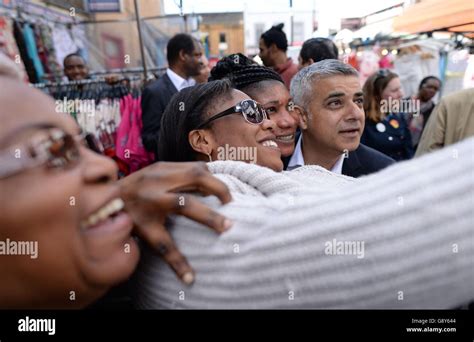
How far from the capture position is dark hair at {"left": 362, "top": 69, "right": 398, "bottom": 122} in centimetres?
383

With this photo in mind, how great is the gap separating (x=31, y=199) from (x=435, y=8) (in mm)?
6337

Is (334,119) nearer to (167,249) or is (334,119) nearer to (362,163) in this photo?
(362,163)

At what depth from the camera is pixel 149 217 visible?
86 centimetres

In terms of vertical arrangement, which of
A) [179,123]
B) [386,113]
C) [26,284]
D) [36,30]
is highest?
[36,30]

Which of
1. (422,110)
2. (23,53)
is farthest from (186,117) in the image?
(422,110)

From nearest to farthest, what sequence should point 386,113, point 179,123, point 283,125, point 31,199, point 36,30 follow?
1. point 31,199
2. point 179,123
3. point 283,125
4. point 386,113
5. point 36,30

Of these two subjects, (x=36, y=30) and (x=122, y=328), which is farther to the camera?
(x=36, y=30)

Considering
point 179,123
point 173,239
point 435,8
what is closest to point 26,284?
point 173,239

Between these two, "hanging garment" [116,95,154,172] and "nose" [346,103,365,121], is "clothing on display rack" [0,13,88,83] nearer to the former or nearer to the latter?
"hanging garment" [116,95,154,172]

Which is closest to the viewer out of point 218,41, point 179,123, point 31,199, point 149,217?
point 31,199

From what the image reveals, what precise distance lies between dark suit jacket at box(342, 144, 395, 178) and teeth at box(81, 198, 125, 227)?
187 centimetres

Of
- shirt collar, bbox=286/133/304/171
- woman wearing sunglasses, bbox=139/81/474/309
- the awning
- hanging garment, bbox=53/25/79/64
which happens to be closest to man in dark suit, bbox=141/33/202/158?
shirt collar, bbox=286/133/304/171

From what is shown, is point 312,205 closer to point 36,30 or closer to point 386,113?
point 386,113

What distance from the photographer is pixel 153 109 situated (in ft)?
11.7
